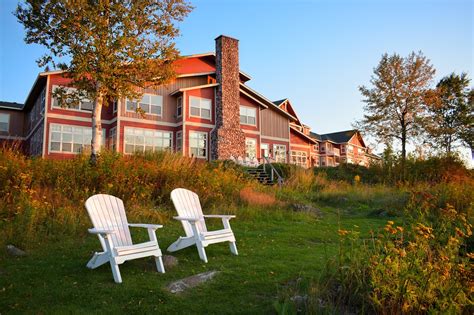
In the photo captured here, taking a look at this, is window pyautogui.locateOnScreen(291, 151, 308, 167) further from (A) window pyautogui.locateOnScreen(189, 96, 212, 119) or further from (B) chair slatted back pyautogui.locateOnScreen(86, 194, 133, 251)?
(B) chair slatted back pyautogui.locateOnScreen(86, 194, 133, 251)

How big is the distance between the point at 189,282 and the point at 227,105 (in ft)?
63.0

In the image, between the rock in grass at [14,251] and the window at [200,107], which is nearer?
the rock in grass at [14,251]

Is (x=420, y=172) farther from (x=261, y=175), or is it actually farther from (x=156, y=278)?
(x=156, y=278)

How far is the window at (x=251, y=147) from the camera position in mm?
23697

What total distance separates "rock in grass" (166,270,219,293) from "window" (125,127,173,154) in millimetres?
16302

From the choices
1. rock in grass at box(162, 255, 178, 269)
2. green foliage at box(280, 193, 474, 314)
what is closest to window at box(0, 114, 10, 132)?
rock in grass at box(162, 255, 178, 269)

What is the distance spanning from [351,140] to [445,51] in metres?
42.2

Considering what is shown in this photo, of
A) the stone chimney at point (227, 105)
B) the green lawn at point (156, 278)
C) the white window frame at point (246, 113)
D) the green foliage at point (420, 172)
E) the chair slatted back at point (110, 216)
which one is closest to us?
the green lawn at point (156, 278)

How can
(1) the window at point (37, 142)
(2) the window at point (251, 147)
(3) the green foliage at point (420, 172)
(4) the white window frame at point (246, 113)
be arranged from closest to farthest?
(3) the green foliage at point (420, 172) → (1) the window at point (37, 142) → (2) the window at point (251, 147) → (4) the white window frame at point (246, 113)

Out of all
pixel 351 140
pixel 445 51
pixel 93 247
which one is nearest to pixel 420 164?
pixel 445 51

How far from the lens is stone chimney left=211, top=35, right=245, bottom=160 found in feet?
71.6

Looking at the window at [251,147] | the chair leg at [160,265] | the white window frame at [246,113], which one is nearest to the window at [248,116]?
the white window frame at [246,113]

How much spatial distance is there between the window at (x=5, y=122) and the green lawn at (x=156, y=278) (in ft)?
76.7

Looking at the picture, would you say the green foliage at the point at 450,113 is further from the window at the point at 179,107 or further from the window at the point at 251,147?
the window at the point at 179,107
